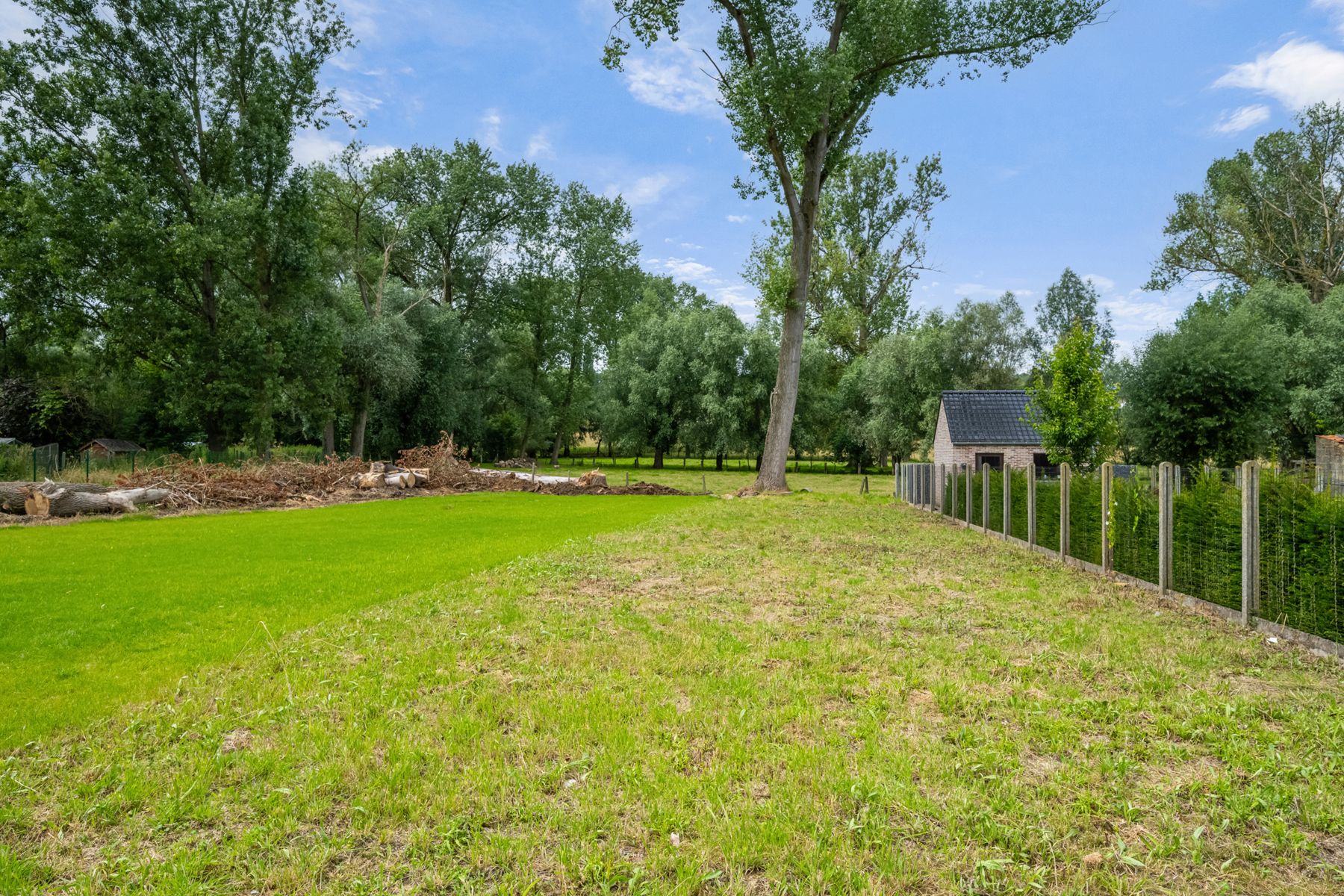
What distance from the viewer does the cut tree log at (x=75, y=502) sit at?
1540cm

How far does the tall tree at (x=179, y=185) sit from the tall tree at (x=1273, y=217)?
43.1m

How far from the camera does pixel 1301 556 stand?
6.08 m

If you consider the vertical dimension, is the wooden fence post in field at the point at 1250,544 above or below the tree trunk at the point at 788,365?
below

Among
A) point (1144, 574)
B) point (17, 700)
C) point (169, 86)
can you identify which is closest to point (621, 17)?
point (169, 86)

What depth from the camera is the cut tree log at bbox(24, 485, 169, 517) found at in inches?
606

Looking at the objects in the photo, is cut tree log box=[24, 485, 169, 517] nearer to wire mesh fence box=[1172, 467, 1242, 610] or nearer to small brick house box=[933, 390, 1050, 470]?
wire mesh fence box=[1172, 467, 1242, 610]

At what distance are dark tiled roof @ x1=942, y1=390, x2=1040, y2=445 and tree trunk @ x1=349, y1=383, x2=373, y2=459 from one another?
89.0 ft

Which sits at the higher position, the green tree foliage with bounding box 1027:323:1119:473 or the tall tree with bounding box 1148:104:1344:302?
the tall tree with bounding box 1148:104:1344:302

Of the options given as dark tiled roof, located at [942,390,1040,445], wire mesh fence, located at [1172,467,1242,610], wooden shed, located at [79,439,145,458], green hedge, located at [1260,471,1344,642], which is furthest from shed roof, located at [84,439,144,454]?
green hedge, located at [1260,471,1344,642]

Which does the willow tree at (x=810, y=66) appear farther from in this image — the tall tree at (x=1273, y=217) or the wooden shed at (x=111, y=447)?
the wooden shed at (x=111, y=447)

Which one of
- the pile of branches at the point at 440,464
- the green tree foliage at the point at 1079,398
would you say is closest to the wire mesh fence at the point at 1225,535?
the green tree foliage at the point at 1079,398

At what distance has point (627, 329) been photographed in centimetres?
5569

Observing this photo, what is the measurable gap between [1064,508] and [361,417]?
30.7 meters

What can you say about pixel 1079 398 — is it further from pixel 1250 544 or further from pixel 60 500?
pixel 60 500
